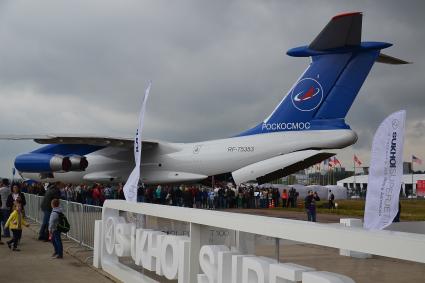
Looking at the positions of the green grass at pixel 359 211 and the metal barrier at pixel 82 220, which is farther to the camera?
the green grass at pixel 359 211

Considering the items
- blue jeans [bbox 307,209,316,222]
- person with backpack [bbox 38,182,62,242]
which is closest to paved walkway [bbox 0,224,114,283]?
person with backpack [bbox 38,182,62,242]

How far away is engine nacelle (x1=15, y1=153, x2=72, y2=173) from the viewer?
26.0 metres

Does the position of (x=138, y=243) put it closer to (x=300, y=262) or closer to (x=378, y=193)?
(x=300, y=262)

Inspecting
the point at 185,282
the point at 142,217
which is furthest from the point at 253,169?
the point at 185,282

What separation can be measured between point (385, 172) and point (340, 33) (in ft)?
53.9

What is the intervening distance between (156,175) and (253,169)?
6863 millimetres

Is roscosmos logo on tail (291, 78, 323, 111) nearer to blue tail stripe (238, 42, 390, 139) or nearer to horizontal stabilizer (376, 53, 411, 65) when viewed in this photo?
blue tail stripe (238, 42, 390, 139)

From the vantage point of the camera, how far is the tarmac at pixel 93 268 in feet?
10.9

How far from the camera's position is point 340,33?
19.5 metres

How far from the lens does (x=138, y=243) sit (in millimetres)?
7031

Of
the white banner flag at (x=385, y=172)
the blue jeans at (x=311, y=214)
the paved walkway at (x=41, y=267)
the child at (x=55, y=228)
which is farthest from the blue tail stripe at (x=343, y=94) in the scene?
the white banner flag at (x=385, y=172)

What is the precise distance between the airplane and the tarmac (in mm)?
9603

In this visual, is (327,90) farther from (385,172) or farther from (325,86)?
(385,172)

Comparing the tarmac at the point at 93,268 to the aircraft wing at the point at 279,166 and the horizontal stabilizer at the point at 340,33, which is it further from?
the horizontal stabilizer at the point at 340,33
